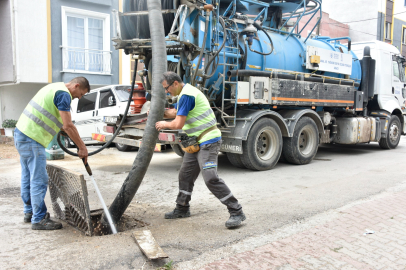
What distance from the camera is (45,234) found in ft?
12.4

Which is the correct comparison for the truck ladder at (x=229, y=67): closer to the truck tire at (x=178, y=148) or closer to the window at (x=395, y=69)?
the truck tire at (x=178, y=148)

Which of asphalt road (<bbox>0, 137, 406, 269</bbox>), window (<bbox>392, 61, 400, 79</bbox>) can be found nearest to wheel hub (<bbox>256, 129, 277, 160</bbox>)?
asphalt road (<bbox>0, 137, 406, 269</bbox>)

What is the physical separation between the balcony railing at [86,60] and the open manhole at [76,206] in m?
9.68

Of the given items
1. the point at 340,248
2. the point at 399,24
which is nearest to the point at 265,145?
the point at 340,248

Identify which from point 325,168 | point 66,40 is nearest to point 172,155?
point 325,168

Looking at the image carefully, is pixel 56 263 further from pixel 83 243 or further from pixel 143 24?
pixel 143 24

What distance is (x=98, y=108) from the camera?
1009cm

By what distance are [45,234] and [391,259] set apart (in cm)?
341

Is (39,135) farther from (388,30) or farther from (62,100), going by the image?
(388,30)

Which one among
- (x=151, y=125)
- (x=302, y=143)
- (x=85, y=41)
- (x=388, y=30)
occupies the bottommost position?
(x=302, y=143)

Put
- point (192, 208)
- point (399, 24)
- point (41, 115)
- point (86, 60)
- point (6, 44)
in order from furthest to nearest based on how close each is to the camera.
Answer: point (399, 24) → point (86, 60) → point (6, 44) → point (192, 208) → point (41, 115)

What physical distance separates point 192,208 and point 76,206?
1569 millimetres

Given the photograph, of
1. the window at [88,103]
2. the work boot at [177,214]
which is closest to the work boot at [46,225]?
the work boot at [177,214]

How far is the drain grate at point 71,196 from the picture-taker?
12.1 ft
